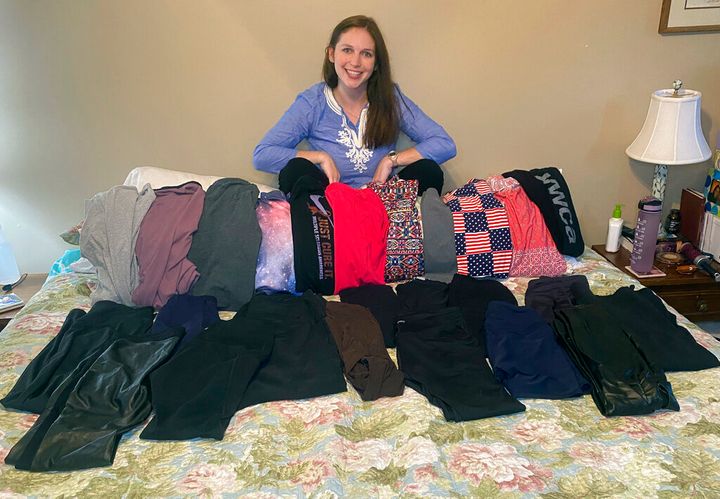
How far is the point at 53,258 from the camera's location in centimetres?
245

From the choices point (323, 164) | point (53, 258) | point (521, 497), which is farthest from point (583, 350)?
point (53, 258)

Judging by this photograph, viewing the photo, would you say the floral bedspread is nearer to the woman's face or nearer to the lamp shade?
the lamp shade

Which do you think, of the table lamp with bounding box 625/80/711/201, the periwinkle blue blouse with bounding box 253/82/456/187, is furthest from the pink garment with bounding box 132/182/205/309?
the table lamp with bounding box 625/80/711/201

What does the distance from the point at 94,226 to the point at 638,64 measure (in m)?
2.10

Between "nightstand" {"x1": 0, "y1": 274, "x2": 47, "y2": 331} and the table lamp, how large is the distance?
2.36 m

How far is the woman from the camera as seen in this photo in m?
2.14

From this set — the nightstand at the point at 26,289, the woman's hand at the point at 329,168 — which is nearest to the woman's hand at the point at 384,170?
the woman's hand at the point at 329,168

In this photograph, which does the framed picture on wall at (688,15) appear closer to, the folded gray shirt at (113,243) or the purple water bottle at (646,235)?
the purple water bottle at (646,235)

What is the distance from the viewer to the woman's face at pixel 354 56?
6.88 ft

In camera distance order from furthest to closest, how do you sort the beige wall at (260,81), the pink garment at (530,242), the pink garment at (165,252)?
1. the beige wall at (260,81)
2. the pink garment at (530,242)
3. the pink garment at (165,252)

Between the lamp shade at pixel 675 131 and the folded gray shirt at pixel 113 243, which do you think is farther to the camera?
the lamp shade at pixel 675 131

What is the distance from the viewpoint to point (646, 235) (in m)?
2.08

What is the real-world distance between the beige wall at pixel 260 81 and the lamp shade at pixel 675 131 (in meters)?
0.27

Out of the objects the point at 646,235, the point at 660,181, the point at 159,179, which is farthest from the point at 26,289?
the point at 660,181
